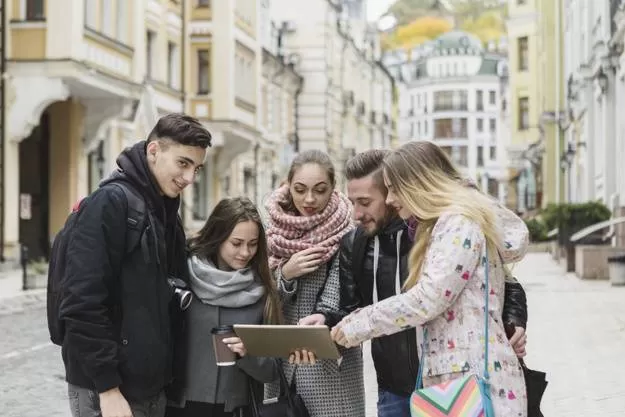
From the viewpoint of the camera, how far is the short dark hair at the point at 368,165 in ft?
16.1

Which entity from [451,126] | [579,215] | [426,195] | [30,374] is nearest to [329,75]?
[579,215]

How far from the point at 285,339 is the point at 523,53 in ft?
208

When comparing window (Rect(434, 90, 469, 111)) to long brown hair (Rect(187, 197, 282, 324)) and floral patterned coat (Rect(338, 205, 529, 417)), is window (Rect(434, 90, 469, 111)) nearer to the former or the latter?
long brown hair (Rect(187, 197, 282, 324))

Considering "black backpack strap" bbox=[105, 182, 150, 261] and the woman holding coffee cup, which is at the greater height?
"black backpack strap" bbox=[105, 182, 150, 261]

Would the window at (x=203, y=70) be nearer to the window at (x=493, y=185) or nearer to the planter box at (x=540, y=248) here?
the planter box at (x=540, y=248)

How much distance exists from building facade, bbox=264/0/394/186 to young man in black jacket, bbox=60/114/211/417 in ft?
176

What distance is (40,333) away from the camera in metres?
15.8

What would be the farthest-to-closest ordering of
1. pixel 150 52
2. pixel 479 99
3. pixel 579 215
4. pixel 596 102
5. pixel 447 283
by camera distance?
pixel 479 99, pixel 150 52, pixel 596 102, pixel 579 215, pixel 447 283

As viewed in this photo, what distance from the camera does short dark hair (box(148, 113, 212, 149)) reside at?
14.8 feet

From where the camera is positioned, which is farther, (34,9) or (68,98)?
(68,98)

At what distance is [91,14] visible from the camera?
99.0 feet

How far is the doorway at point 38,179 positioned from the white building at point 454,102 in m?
122

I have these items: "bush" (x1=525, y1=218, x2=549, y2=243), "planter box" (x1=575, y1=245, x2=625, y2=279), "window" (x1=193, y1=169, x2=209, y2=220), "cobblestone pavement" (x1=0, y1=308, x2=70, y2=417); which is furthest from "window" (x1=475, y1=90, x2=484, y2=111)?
"cobblestone pavement" (x1=0, y1=308, x2=70, y2=417)

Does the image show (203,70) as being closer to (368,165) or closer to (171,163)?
(368,165)
